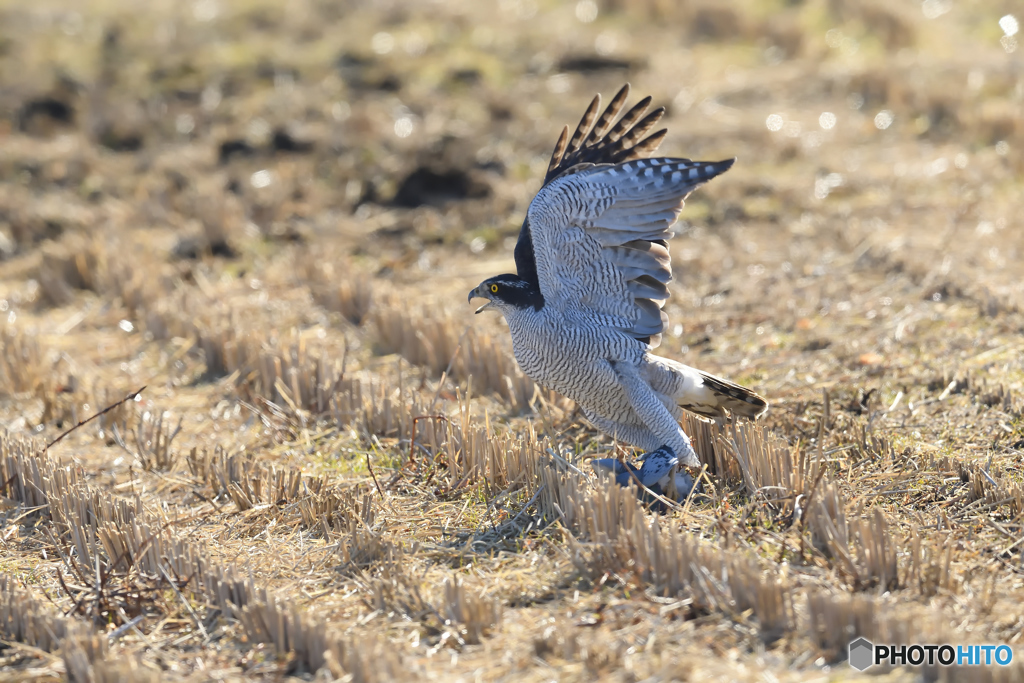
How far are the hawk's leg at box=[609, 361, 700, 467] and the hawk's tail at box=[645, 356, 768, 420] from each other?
0.11 metres

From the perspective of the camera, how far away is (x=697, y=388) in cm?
485

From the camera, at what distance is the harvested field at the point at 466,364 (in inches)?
144

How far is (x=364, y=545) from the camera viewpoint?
13.9ft

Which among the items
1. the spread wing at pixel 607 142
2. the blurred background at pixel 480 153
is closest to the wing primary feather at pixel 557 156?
the spread wing at pixel 607 142

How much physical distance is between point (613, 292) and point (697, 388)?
1.99 ft

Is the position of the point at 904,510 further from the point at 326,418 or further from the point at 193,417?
the point at 193,417

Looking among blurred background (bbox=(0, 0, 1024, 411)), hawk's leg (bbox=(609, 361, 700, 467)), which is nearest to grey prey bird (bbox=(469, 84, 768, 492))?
hawk's leg (bbox=(609, 361, 700, 467))

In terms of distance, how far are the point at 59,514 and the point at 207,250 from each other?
192 inches

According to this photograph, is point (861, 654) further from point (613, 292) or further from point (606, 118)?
point (606, 118)

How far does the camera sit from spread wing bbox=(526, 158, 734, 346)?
464 centimetres

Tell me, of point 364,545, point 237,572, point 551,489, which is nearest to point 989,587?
point 551,489

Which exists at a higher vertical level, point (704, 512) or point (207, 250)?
point (207, 250)

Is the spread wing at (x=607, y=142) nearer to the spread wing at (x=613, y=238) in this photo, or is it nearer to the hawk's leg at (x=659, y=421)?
the spread wing at (x=613, y=238)

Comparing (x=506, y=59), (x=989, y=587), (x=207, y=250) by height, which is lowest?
(x=989, y=587)
